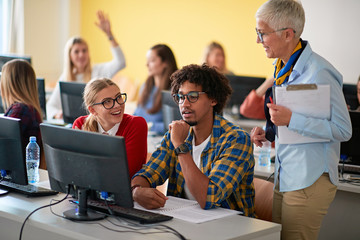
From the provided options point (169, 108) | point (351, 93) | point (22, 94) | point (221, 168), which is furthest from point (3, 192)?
point (351, 93)

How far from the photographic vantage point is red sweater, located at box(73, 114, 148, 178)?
9.07 ft

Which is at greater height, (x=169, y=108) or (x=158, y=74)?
(x=158, y=74)

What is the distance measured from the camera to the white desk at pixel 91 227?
6.34ft

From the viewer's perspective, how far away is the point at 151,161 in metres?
2.59

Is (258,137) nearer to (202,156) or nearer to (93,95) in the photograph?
(202,156)

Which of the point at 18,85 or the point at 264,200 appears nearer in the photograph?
the point at 264,200

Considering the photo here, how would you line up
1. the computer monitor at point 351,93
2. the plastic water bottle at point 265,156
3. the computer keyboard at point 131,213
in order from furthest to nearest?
the computer monitor at point 351,93, the plastic water bottle at point 265,156, the computer keyboard at point 131,213

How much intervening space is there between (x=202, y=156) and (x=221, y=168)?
0.18m

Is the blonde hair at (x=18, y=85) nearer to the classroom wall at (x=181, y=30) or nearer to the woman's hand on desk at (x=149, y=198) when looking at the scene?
the woman's hand on desk at (x=149, y=198)

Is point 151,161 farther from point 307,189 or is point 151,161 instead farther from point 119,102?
point 307,189

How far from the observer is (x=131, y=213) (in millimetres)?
2135

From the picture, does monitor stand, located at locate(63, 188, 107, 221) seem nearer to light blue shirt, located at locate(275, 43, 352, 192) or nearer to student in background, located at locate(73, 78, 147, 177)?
student in background, located at locate(73, 78, 147, 177)

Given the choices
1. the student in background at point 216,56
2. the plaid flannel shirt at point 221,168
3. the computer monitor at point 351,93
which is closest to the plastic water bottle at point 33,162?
the plaid flannel shirt at point 221,168

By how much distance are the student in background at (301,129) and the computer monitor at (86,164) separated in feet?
2.18
